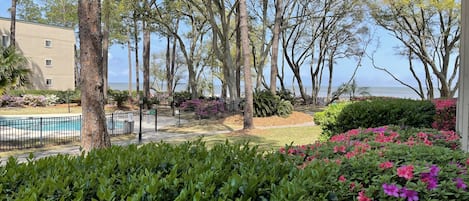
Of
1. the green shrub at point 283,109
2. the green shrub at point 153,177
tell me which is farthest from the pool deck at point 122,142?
the green shrub at point 153,177

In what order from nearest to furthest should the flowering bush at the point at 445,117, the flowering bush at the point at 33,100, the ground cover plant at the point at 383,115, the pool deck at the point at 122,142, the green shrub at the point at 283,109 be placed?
the flowering bush at the point at 445,117
the ground cover plant at the point at 383,115
the pool deck at the point at 122,142
the green shrub at the point at 283,109
the flowering bush at the point at 33,100

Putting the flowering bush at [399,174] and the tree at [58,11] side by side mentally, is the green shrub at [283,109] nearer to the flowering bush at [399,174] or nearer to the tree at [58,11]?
the flowering bush at [399,174]

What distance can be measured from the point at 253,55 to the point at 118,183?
24.4 meters

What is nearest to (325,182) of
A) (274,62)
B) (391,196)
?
(391,196)

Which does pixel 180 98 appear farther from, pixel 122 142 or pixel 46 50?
pixel 122 142

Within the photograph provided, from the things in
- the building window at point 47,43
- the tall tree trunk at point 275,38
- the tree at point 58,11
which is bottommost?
the tall tree trunk at point 275,38

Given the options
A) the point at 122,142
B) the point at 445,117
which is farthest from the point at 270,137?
the point at 445,117

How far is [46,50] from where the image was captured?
88.4 ft

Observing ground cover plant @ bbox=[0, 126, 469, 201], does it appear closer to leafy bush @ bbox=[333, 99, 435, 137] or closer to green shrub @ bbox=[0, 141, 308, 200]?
green shrub @ bbox=[0, 141, 308, 200]

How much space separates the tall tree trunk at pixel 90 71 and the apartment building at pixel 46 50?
23743 millimetres

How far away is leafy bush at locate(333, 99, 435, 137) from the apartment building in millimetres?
25103

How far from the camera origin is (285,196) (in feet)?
5.08

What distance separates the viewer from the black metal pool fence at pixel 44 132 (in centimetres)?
973

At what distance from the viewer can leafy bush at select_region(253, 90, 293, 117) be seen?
1430 cm
